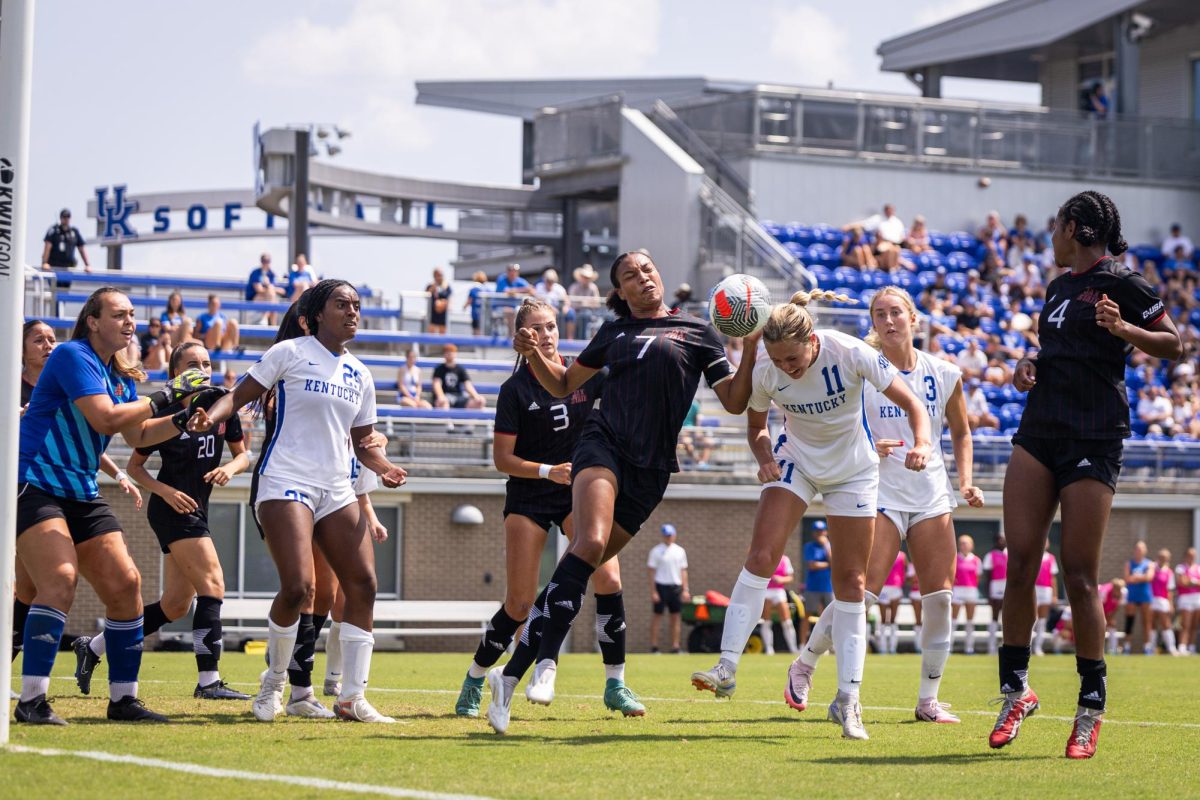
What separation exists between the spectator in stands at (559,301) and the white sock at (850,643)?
1818 centimetres

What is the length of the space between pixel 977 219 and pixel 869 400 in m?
26.1

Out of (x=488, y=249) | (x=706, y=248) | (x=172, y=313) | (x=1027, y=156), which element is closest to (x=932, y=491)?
(x=172, y=313)

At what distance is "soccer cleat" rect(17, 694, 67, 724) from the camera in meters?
7.70

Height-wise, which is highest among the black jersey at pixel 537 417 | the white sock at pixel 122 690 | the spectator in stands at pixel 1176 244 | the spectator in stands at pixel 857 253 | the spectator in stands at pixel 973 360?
the spectator in stands at pixel 1176 244

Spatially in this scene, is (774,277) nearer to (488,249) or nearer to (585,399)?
(488,249)

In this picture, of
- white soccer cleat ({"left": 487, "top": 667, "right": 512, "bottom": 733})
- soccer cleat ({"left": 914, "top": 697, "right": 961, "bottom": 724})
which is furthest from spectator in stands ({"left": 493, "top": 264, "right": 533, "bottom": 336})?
white soccer cleat ({"left": 487, "top": 667, "right": 512, "bottom": 733})

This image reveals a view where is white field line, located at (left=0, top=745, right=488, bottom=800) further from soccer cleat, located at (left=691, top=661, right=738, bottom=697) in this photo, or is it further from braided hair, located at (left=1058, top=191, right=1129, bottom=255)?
braided hair, located at (left=1058, top=191, right=1129, bottom=255)

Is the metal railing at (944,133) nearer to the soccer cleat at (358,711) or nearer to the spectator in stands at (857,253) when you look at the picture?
the spectator in stands at (857,253)

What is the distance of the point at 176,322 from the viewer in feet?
77.4

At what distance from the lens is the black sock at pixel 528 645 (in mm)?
7816

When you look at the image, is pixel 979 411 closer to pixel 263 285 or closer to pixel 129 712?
pixel 263 285

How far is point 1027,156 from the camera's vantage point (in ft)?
116

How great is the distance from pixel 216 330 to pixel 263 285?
122 inches

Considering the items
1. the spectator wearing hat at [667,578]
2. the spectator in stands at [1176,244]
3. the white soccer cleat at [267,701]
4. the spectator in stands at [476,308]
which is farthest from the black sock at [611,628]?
the spectator in stands at [1176,244]
